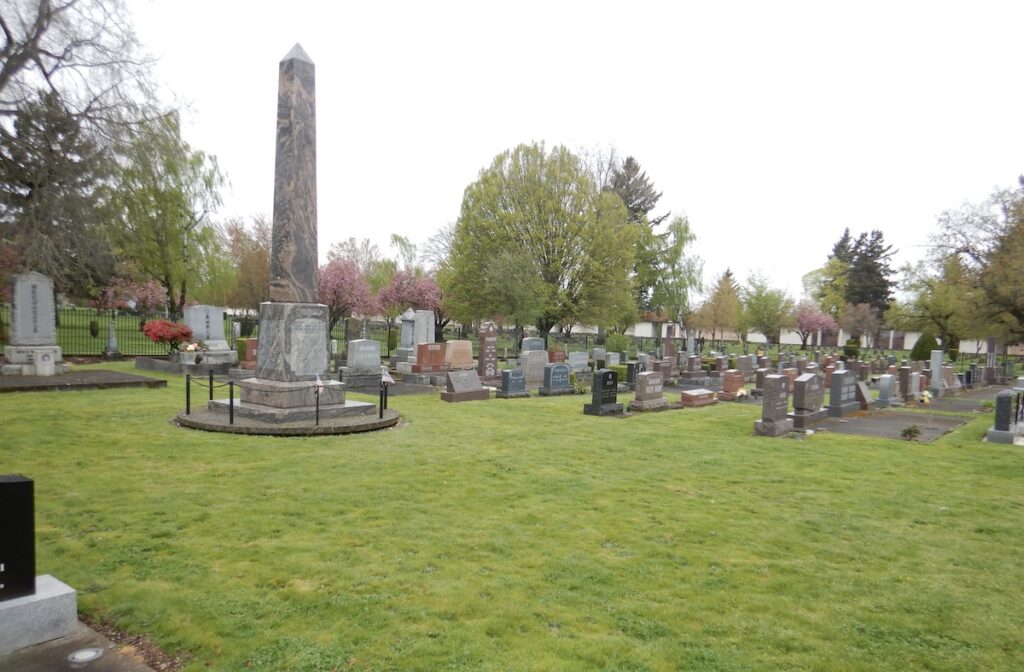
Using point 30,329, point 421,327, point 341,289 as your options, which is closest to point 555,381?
point 421,327

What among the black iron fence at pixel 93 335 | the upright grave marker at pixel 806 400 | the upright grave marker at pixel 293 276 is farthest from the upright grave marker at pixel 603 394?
the black iron fence at pixel 93 335

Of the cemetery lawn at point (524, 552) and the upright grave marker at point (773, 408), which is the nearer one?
the cemetery lawn at point (524, 552)

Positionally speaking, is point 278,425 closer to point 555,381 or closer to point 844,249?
point 555,381

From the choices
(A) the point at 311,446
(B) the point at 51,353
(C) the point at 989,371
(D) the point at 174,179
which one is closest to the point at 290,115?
(A) the point at 311,446

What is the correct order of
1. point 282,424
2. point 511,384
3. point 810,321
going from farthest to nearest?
point 810,321
point 511,384
point 282,424

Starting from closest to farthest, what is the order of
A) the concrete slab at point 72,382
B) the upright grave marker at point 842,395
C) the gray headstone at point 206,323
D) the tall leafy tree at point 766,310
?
the concrete slab at point 72,382, the upright grave marker at point 842,395, the gray headstone at point 206,323, the tall leafy tree at point 766,310

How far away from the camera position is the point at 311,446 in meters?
9.91

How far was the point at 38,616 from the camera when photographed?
368 centimetres

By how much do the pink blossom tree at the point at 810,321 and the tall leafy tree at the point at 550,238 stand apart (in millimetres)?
38326

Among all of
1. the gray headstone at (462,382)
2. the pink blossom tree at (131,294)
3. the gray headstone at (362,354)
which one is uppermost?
the pink blossom tree at (131,294)

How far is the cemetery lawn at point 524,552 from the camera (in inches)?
158

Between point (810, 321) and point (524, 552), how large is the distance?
67.8 metres

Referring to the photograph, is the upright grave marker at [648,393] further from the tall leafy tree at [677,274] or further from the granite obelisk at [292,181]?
the tall leafy tree at [677,274]

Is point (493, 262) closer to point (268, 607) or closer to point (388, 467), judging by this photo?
point (388, 467)
